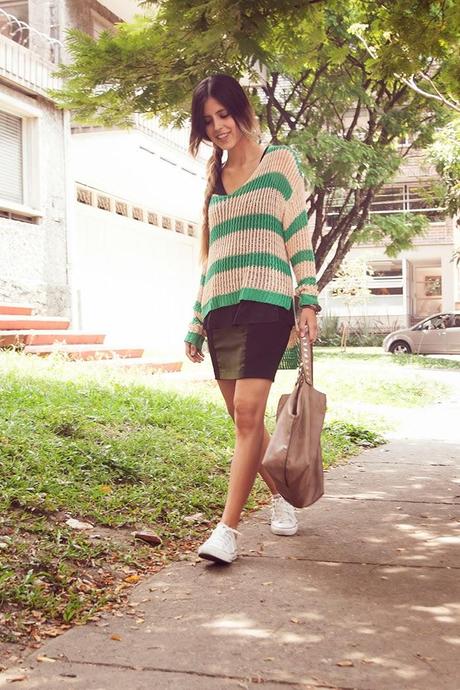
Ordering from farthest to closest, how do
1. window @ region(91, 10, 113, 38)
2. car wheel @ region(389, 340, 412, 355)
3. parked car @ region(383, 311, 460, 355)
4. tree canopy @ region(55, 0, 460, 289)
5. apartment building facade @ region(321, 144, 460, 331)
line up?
apartment building facade @ region(321, 144, 460, 331), car wheel @ region(389, 340, 412, 355), parked car @ region(383, 311, 460, 355), window @ region(91, 10, 113, 38), tree canopy @ region(55, 0, 460, 289)

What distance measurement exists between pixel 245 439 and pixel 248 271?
2.48 ft

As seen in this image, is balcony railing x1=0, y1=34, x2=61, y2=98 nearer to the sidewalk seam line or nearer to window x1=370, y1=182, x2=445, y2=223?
the sidewalk seam line

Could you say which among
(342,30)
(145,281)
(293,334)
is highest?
(342,30)

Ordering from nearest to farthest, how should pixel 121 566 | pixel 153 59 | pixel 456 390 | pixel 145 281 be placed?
pixel 121 566
pixel 153 59
pixel 456 390
pixel 145 281

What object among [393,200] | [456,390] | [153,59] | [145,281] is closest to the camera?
[153,59]

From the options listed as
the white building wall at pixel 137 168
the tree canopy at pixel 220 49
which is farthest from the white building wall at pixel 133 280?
the tree canopy at pixel 220 49

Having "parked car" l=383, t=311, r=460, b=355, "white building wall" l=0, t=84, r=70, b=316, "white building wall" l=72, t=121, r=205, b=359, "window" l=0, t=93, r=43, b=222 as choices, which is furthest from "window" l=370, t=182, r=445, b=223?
"window" l=0, t=93, r=43, b=222

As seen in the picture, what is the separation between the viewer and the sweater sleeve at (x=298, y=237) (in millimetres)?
4012

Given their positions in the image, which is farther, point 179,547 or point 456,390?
point 456,390

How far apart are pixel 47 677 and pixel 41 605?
636mm

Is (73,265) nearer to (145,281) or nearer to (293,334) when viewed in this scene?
(145,281)

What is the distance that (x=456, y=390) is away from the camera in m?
14.9

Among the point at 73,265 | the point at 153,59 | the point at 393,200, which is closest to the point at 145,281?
the point at 73,265

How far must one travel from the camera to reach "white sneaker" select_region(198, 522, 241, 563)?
3.84 m
